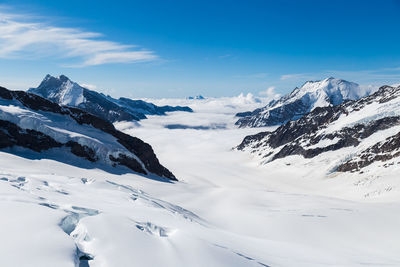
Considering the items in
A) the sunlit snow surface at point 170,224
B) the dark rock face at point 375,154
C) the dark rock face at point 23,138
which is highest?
the dark rock face at point 375,154

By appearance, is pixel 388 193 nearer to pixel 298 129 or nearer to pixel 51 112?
pixel 51 112

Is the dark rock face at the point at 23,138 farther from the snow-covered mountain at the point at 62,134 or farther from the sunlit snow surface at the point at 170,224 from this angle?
the sunlit snow surface at the point at 170,224

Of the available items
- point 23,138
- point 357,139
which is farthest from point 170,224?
point 357,139

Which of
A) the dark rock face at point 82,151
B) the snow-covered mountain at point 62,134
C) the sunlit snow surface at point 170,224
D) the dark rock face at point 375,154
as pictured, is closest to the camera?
the sunlit snow surface at point 170,224

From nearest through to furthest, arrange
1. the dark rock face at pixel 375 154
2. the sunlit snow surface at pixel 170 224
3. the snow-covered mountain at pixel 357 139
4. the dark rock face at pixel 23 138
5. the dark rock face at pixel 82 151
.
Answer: the sunlit snow surface at pixel 170 224 → the dark rock face at pixel 23 138 → the dark rock face at pixel 82 151 → the dark rock face at pixel 375 154 → the snow-covered mountain at pixel 357 139

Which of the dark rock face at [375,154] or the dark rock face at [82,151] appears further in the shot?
the dark rock face at [375,154]

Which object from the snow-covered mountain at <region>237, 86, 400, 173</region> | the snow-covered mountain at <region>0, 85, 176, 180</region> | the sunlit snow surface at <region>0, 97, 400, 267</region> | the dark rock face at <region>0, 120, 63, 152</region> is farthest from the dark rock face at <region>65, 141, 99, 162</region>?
the snow-covered mountain at <region>237, 86, 400, 173</region>

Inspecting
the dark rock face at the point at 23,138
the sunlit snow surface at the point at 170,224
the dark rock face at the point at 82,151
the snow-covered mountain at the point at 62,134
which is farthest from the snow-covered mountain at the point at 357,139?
the dark rock face at the point at 23,138

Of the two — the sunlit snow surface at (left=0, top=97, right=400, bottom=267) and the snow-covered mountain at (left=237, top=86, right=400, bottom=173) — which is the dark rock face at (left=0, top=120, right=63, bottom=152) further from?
the snow-covered mountain at (left=237, top=86, right=400, bottom=173)

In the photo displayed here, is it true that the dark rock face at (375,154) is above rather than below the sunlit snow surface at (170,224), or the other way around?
above
